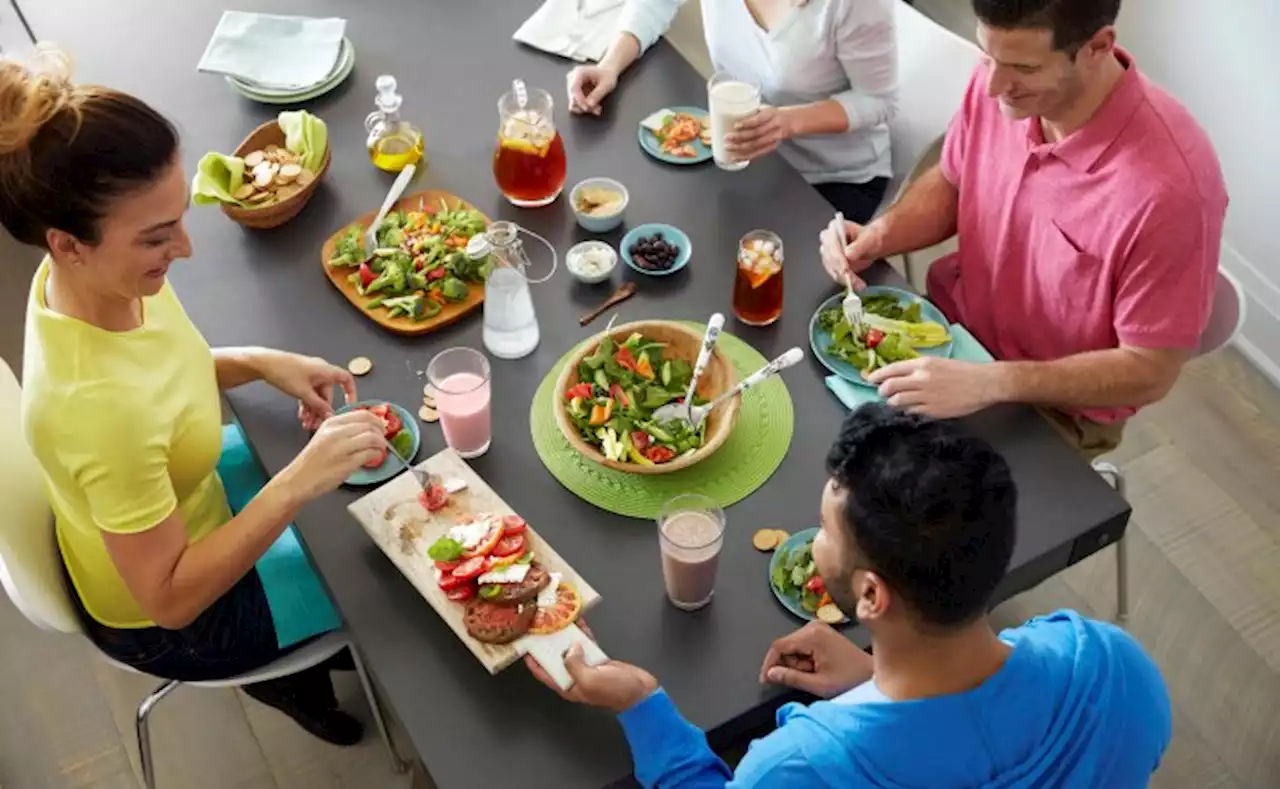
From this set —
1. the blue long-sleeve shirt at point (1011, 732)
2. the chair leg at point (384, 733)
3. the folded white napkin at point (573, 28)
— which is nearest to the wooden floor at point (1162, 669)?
the chair leg at point (384, 733)

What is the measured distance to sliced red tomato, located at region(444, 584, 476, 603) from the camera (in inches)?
57.6

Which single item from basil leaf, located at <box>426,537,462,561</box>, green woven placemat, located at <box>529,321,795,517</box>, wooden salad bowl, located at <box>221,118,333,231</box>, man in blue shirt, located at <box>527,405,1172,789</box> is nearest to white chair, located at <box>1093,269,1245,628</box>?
green woven placemat, located at <box>529,321,795,517</box>

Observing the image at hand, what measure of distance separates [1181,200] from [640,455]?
2.87 feet

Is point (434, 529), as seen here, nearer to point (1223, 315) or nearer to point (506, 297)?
point (506, 297)

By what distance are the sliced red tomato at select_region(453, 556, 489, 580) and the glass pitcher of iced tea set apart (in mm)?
786

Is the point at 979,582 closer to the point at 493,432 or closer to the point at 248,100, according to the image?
the point at 493,432

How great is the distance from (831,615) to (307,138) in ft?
4.11

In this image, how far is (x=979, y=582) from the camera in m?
1.18

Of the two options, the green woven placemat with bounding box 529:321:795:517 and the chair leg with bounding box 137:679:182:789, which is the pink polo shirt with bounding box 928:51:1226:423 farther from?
the chair leg with bounding box 137:679:182:789

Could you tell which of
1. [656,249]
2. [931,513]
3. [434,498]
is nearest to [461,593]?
[434,498]

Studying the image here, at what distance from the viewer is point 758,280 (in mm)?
1783

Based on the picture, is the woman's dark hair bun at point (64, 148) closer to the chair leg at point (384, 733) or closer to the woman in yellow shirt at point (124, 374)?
the woman in yellow shirt at point (124, 374)

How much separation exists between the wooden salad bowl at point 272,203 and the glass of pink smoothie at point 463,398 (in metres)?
0.45

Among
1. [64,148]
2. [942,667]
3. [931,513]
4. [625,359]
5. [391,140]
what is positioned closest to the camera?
[931,513]
